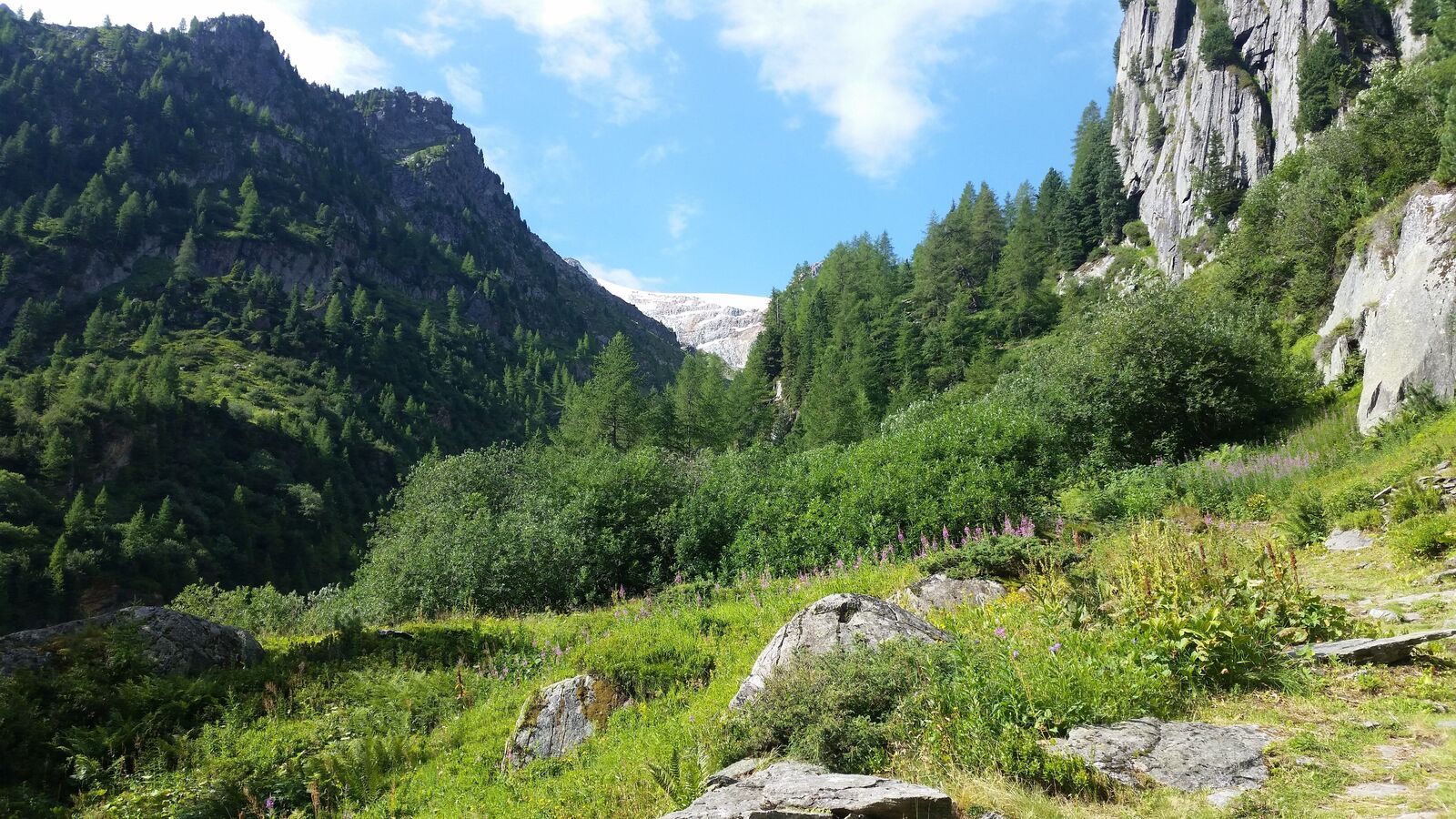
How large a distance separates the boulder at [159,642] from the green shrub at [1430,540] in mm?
15769

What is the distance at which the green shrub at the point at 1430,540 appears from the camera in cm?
788

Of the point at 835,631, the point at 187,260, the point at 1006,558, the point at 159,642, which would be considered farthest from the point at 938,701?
the point at 187,260

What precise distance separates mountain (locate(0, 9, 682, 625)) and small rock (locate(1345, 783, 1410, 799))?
77.5 metres

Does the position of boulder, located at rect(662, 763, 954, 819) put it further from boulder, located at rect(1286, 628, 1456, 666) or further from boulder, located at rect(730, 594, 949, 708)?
boulder, located at rect(1286, 628, 1456, 666)

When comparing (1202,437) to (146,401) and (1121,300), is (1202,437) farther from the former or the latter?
(146,401)

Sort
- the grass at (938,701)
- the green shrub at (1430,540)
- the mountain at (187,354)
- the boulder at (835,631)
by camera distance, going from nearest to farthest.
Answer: the grass at (938,701) → the boulder at (835,631) → the green shrub at (1430,540) → the mountain at (187,354)

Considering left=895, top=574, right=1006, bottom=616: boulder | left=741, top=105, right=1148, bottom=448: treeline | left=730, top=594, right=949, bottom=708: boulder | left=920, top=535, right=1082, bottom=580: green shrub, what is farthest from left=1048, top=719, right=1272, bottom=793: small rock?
left=741, top=105, right=1148, bottom=448: treeline

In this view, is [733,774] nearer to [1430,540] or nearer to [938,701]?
[938,701]

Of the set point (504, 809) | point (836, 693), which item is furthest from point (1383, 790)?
point (504, 809)

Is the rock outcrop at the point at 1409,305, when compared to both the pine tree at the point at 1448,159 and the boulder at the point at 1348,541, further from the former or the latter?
the boulder at the point at 1348,541

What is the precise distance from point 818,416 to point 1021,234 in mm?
34138

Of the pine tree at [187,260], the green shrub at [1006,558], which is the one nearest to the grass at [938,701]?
the green shrub at [1006,558]

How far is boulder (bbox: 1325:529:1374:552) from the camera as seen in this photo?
9133 millimetres

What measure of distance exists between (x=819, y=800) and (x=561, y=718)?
14.9ft
